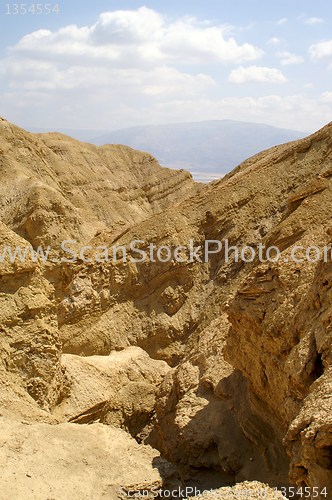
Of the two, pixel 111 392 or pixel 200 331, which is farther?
pixel 200 331

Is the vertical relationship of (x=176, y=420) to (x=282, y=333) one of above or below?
below

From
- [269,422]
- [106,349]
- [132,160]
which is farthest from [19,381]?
[132,160]

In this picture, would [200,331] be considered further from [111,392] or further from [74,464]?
[74,464]

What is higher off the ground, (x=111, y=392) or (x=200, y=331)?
(x=200, y=331)

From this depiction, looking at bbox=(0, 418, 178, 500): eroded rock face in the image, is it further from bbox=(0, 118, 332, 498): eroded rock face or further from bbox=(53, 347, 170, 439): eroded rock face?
bbox=(53, 347, 170, 439): eroded rock face

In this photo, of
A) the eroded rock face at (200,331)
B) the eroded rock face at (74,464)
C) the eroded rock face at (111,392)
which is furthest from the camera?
the eroded rock face at (111,392)

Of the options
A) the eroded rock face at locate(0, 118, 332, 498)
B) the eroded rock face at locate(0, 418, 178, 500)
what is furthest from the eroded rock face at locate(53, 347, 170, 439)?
the eroded rock face at locate(0, 418, 178, 500)

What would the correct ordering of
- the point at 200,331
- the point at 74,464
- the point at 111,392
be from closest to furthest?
the point at 74,464 < the point at 111,392 < the point at 200,331

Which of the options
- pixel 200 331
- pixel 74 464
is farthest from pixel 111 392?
pixel 74 464

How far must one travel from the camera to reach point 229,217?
19.9 m

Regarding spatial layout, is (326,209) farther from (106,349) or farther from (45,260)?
(45,260)

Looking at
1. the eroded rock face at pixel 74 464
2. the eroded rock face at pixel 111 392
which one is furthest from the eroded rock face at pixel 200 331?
the eroded rock face at pixel 74 464

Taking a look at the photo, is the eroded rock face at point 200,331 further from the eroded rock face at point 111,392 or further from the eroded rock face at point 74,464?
the eroded rock face at point 74,464

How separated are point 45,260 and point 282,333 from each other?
40.6ft
